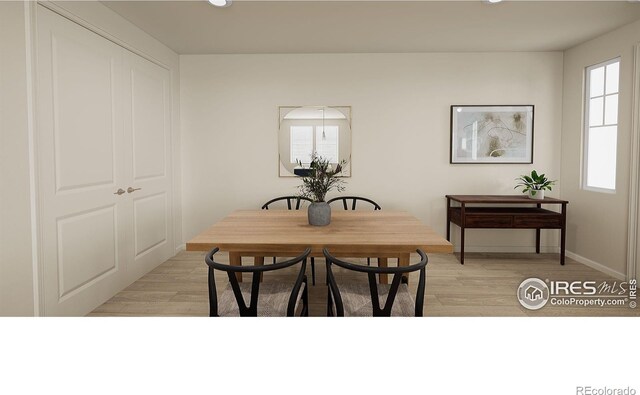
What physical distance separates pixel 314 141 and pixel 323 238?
2498 mm

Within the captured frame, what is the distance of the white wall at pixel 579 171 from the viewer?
11.6 feet

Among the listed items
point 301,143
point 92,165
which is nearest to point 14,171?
point 92,165

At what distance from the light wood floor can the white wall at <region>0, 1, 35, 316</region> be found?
2.31 feet

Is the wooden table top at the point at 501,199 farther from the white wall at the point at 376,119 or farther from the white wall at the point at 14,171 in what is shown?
the white wall at the point at 14,171

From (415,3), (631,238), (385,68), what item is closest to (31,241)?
(415,3)

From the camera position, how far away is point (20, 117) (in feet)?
7.36

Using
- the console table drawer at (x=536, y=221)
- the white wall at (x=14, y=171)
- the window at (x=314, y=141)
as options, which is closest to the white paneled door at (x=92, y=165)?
the white wall at (x=14, y=171)

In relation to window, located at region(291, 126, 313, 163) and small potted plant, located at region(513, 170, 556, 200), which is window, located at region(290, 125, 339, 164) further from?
small potted plant, located at region(513, 170, 556, 200)

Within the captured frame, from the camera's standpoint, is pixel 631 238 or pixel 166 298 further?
pixel 631 238

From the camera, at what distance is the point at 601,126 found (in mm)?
3910

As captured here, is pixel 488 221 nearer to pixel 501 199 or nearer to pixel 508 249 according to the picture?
pixel 501 199

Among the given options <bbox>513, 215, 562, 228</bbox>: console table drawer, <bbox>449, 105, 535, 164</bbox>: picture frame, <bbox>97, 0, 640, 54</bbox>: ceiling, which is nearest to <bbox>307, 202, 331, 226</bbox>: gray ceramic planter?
<bbox>97, 0, 640, 54</bbox>: ceiling
